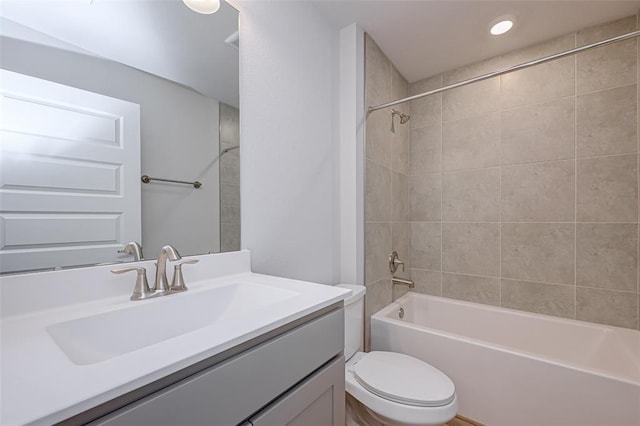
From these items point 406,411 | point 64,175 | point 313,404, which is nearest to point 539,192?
point 406,411

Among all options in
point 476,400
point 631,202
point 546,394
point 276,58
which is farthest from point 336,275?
point 631,202

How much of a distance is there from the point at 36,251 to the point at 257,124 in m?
0.86

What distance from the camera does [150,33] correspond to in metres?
0.94

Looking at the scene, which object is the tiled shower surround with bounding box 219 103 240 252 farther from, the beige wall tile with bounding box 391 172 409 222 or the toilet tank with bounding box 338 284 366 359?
the beige wall tile with bounding box 391 172 409 222

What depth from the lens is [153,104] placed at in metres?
0.95

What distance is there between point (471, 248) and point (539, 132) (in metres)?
0.90

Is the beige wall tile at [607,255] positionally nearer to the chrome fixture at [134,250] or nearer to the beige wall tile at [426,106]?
the beige wall tile at [426,106]

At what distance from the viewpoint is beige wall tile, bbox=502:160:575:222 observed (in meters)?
1.72

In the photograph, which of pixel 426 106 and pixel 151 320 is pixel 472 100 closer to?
pixel 426 106

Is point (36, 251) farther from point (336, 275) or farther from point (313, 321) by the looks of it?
point (336, 275)

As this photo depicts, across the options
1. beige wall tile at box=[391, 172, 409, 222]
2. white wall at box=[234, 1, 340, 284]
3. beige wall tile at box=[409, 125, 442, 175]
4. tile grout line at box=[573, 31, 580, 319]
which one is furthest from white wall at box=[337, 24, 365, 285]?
tile grout line at box=[573, 31, 580, 319]

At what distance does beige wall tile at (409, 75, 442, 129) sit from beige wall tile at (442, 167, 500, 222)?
49cm

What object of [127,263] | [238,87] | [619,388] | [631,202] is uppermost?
[238,87]

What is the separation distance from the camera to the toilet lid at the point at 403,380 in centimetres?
109
